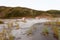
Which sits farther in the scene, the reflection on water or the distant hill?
the distant hill

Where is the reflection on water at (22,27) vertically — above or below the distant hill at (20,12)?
below

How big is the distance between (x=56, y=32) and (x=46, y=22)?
2.46ft

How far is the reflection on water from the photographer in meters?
2.69

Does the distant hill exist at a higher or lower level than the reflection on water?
higher

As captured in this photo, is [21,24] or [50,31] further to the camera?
[21,24]

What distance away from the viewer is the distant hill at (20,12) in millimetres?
3543

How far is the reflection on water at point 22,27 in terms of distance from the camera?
2.69 m

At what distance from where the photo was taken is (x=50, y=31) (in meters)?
2.91

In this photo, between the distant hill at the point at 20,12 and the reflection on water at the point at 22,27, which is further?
the distant hill at the point at 20,12

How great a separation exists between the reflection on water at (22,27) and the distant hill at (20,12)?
16 centimetres

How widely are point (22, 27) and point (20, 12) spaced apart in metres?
0.57

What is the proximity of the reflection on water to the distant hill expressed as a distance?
6.3 inches

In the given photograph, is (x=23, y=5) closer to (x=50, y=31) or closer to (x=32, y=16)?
(x=32, y=16)

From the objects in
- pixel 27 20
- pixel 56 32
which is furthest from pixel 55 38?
pixel 27 20
